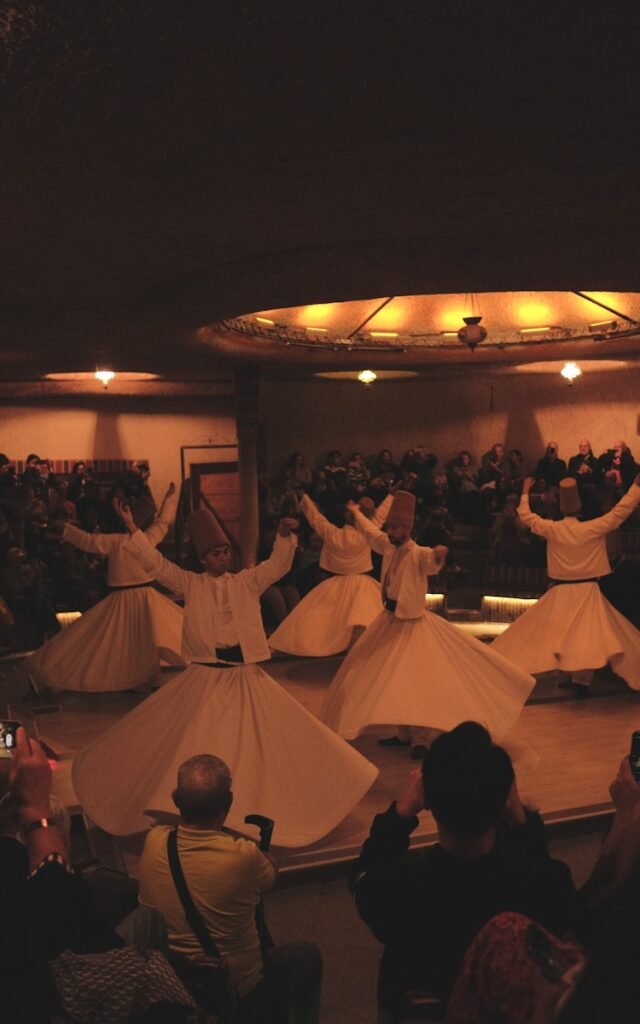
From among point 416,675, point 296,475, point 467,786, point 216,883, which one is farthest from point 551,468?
point 467,786

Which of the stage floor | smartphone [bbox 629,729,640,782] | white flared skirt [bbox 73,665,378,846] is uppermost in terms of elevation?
smartphone [bbox 629,729,640,782]

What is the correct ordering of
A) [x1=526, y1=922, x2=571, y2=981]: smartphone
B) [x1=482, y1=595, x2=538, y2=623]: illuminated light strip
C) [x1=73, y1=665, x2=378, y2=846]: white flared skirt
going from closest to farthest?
[x1=526, y1=922, x2=571, y2=981]: smartphone < [x1=73, y1=665, x2=378, y2=846]: white flared skirt < [x1=482, y1=595, x2=538, y2=623]: illuminated light strip

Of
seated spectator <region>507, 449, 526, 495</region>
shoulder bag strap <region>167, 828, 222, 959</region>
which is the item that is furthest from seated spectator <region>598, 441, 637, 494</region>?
shoulder bag strap <region>167, 828, 222, 959</region>

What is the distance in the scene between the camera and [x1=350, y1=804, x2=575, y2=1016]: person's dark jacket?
248cm

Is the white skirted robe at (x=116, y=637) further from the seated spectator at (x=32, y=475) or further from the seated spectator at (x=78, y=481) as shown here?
the seated spectator at (x=78, y=481)

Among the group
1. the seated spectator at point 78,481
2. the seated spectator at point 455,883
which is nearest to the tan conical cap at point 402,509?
the seated spectator at point 455,883

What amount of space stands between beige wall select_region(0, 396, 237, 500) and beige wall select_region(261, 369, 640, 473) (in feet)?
4.35

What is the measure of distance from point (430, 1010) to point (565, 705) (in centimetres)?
611

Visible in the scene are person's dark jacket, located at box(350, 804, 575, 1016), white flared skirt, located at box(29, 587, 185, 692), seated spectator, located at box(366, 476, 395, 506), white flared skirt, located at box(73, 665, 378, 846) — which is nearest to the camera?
person's dark jacket, located at box(350, 804, 575, 1016)

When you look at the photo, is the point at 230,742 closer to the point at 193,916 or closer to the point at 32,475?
the point at 193,916

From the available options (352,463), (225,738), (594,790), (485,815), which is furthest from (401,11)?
(352,463)

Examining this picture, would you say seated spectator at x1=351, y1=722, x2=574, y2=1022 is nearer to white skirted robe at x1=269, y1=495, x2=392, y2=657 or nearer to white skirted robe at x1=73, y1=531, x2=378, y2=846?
white skirted robe at x1=73, y1=531, x2=378, y2=846

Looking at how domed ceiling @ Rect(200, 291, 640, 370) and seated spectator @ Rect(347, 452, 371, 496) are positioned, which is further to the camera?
seated spectator @ Rect(347, 452, 371, 496)

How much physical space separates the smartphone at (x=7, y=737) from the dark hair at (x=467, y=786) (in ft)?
4.19
